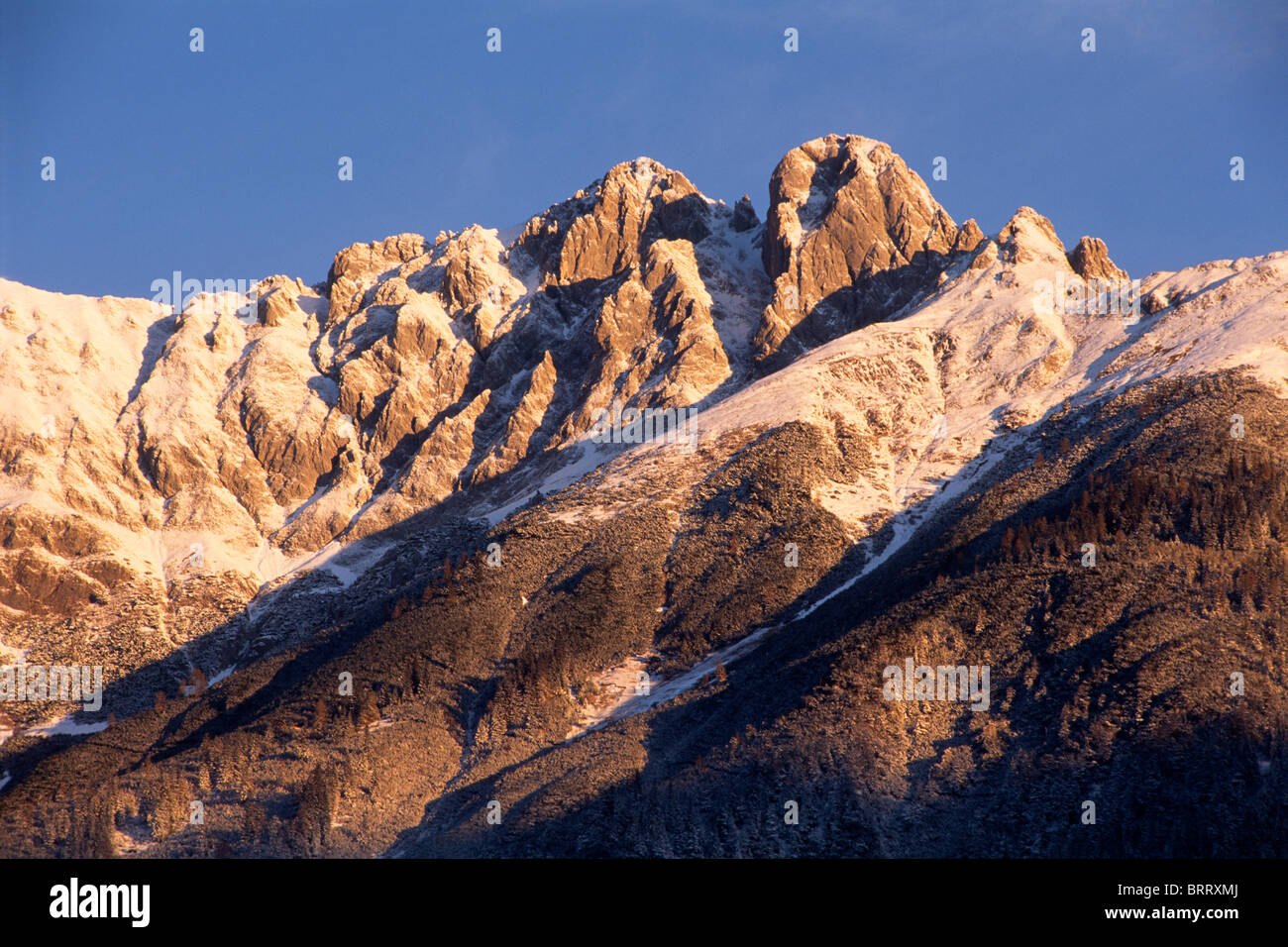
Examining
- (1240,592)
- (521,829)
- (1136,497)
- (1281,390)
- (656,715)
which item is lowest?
(521,829)

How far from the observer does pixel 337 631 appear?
165875mm

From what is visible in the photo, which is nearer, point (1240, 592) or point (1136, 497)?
point (1240, 592)

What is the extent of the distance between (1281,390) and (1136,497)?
99.1 feet

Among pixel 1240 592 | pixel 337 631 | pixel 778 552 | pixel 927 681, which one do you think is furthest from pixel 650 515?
pixel 1240 592

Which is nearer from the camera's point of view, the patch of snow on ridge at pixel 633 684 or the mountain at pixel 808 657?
the mountain at pixel 808 657

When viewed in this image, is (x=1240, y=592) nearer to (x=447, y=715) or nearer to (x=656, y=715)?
(x=656, y=715)

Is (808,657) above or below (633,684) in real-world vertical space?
above

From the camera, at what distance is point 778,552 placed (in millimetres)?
159750

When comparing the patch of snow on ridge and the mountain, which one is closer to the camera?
the mountain

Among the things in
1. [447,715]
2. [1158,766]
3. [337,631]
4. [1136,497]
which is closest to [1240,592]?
[1136,497]

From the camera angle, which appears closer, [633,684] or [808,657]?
[808,657]
